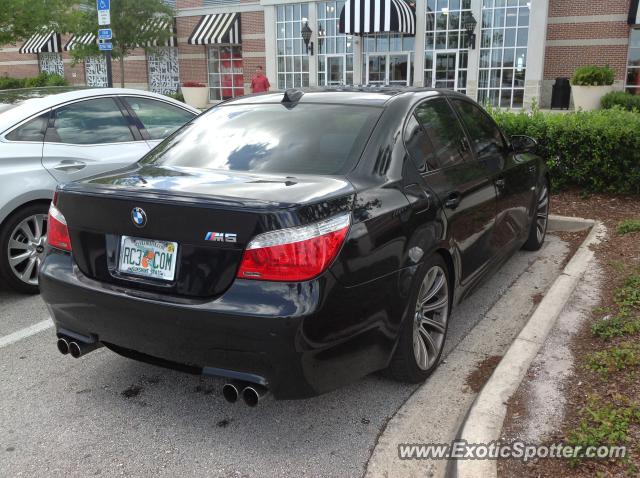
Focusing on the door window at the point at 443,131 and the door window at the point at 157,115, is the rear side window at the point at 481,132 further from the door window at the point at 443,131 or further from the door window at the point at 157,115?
the door window at the point at 157,115

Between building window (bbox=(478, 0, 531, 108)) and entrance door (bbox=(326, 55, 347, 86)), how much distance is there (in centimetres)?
605

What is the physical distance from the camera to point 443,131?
4148 mm

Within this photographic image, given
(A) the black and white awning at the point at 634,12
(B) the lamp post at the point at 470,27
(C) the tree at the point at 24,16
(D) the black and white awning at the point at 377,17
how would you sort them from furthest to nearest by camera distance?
1. (D) the black and white awning at the point at 377,17
2. (B) the lamp post at the point at 470,27
3. (A) the black and white awning at the point at 634,12
4. (C) the tree at the point at 24,16

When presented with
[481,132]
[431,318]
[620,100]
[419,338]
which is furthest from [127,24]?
[419,338]

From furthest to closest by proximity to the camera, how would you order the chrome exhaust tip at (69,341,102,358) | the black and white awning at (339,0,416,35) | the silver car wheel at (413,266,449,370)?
the black and white awning at (339,0,416,35)
the silver car wheel at (413,266,449,370)
the chrome exhaust tip at (69,341,102,358)

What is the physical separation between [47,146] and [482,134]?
363 cm

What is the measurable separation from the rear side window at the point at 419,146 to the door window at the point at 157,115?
3276mm

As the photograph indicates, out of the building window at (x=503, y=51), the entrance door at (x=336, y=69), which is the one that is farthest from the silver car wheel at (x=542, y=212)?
the entrance door at (x=336, y=69)

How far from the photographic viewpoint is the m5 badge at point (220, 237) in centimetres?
268

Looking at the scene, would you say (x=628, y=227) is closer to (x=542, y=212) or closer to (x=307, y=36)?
(x=542, y=212)

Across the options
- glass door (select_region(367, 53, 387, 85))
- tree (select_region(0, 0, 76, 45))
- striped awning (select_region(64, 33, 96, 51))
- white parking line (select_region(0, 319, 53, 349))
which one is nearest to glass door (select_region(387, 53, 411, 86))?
glass door (select_region(367, 53, 387, 85))

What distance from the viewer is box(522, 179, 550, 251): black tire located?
6.03m

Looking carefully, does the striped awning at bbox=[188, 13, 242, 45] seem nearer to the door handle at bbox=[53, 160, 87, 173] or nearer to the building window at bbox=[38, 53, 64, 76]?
the building window at bbox=[38, 53, 64, 76]

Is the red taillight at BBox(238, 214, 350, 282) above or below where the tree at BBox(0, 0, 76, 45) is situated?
below
